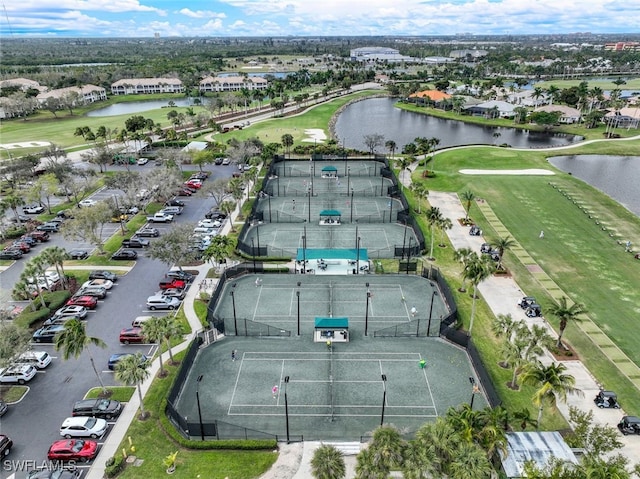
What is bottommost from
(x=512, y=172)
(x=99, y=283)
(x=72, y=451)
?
(x=72, y=451)

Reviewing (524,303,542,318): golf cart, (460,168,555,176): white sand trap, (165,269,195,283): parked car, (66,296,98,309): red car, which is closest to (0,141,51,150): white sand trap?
(66,296,98,309): red car

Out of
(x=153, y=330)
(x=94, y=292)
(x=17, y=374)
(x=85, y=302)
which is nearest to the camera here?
(x=153, y=330)

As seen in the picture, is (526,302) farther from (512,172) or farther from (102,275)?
(512,172)

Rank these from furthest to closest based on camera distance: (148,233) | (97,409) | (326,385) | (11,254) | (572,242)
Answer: (148,233), (572,242), (11,254), (326,385), (97,409)

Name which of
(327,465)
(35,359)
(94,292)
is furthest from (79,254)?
(327,465)

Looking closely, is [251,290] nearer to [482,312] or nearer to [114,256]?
[114,256]

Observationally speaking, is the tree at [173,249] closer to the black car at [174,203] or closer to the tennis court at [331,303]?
the tennis court at [331,303]

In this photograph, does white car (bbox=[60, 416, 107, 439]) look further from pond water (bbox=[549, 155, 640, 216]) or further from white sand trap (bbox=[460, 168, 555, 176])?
pond water (bbox=[549, 155, 640, 216])
